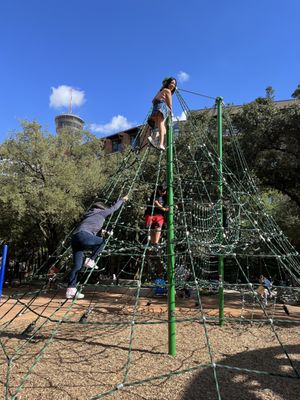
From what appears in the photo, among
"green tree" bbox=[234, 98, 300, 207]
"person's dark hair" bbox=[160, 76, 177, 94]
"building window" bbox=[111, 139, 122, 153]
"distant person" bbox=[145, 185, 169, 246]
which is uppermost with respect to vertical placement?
"building window" bbox=[111, 139, 122, 153]

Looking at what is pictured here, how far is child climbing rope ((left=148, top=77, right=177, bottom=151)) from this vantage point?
5359mm

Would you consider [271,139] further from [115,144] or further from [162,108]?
[115,144]

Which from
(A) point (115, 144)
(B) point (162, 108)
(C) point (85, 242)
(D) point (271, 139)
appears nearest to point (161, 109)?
(B) point (162, 108)

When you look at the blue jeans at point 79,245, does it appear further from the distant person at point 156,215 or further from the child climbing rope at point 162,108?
the child climbing rope at point 162,108

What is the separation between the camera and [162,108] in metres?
5.44

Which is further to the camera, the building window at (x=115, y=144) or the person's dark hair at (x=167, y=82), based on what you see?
the building window at (x=115, y=144)

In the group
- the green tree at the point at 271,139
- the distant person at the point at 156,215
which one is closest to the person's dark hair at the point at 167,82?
the distant person at the point at 156,215

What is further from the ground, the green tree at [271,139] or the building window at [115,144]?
the building window at [115,144]

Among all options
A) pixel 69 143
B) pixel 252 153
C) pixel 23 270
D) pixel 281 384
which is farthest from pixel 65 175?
pixel 23 270

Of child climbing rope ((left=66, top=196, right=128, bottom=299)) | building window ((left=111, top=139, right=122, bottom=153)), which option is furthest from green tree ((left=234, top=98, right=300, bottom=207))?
building window ((left=111, top=139, right=122, bottom=153))

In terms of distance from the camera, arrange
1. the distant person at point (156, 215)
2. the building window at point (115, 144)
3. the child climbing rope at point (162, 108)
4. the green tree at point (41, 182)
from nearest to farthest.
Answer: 1. the child climbing rope at point (162, 108)
2. the distant person at point (156, 215)
3. the green tree at point (41, 182)
4. the building window at point (115, 144)

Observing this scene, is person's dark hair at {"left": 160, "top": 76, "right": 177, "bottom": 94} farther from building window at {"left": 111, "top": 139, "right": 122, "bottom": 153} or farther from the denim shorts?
building window at {"left": 111, "top": 139, "right": 122, "bottom": 153}

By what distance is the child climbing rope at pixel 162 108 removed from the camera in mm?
5359

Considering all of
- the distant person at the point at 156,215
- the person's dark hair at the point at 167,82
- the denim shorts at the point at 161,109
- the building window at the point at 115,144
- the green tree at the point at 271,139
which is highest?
the building window at the point at 115,144
